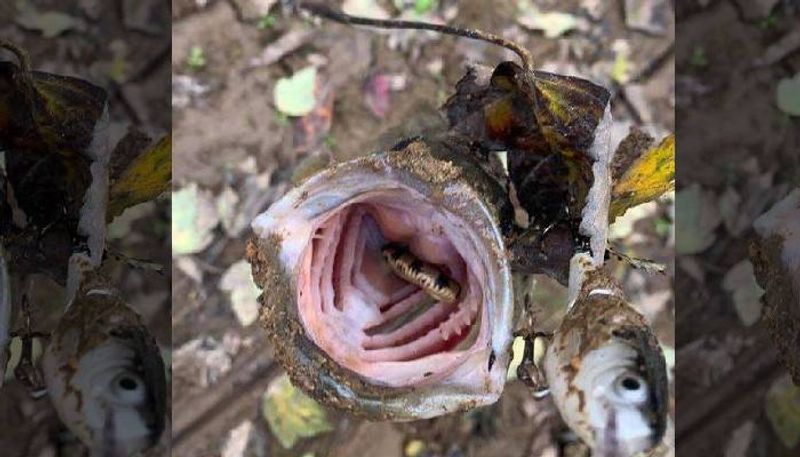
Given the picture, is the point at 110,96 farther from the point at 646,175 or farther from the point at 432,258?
the point at 646,175

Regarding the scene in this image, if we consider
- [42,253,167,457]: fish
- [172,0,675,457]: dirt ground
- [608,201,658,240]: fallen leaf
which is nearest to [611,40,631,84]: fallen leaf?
[172,0,675,457]: dirt ground

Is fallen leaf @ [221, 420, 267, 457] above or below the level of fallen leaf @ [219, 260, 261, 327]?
below

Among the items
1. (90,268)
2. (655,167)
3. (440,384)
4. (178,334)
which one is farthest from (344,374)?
(178,334)

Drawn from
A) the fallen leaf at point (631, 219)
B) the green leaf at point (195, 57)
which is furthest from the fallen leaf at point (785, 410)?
the green leaf at point (195, 57)

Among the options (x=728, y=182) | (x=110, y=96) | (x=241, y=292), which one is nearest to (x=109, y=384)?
(x=110, y=96)

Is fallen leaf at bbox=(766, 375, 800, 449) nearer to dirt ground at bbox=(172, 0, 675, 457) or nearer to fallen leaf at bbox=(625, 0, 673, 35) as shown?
dirt ground at bbox=(172, 0, 675, 457)

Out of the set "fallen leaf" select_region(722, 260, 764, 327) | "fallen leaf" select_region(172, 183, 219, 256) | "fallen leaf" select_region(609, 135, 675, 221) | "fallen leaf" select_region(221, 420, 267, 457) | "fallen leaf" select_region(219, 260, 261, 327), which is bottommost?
"fallen leaf" select_region(221, 420, 267, 457)
